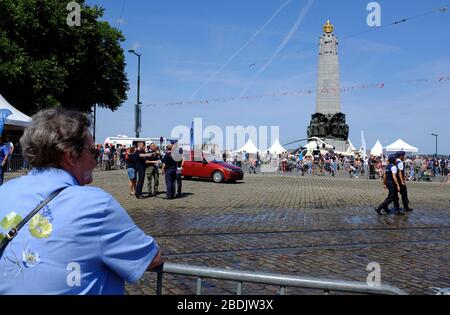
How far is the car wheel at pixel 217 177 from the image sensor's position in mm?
22597

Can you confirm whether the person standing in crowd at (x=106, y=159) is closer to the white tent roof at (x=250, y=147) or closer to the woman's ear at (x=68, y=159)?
the white tent roof at (x=250, y=147)

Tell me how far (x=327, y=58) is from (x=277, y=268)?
43.5 metres

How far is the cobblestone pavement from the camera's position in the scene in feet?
18.2

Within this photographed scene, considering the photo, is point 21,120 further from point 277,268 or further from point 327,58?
point 327,58

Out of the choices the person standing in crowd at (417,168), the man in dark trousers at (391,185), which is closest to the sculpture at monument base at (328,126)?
the person standing in crowd at (417,168)

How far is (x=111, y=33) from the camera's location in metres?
35.3

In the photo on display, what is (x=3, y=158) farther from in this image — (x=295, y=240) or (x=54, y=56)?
(x=54, y=56)

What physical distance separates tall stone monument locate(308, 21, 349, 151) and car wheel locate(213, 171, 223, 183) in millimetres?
27551

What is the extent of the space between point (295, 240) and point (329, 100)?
42589mm

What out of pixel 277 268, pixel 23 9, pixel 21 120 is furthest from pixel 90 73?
pixel 277 268

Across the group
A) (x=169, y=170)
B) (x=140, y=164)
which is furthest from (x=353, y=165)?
(x=140, y=164)

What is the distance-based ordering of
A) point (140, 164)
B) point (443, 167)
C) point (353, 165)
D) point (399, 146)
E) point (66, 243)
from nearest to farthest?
point (66, 243) < point (140, 164) < point (353, 165) < point (443, 167) < point (399, 146)

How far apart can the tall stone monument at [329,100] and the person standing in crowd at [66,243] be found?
46.8 meters

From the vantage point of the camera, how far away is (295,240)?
7820 millimetres
